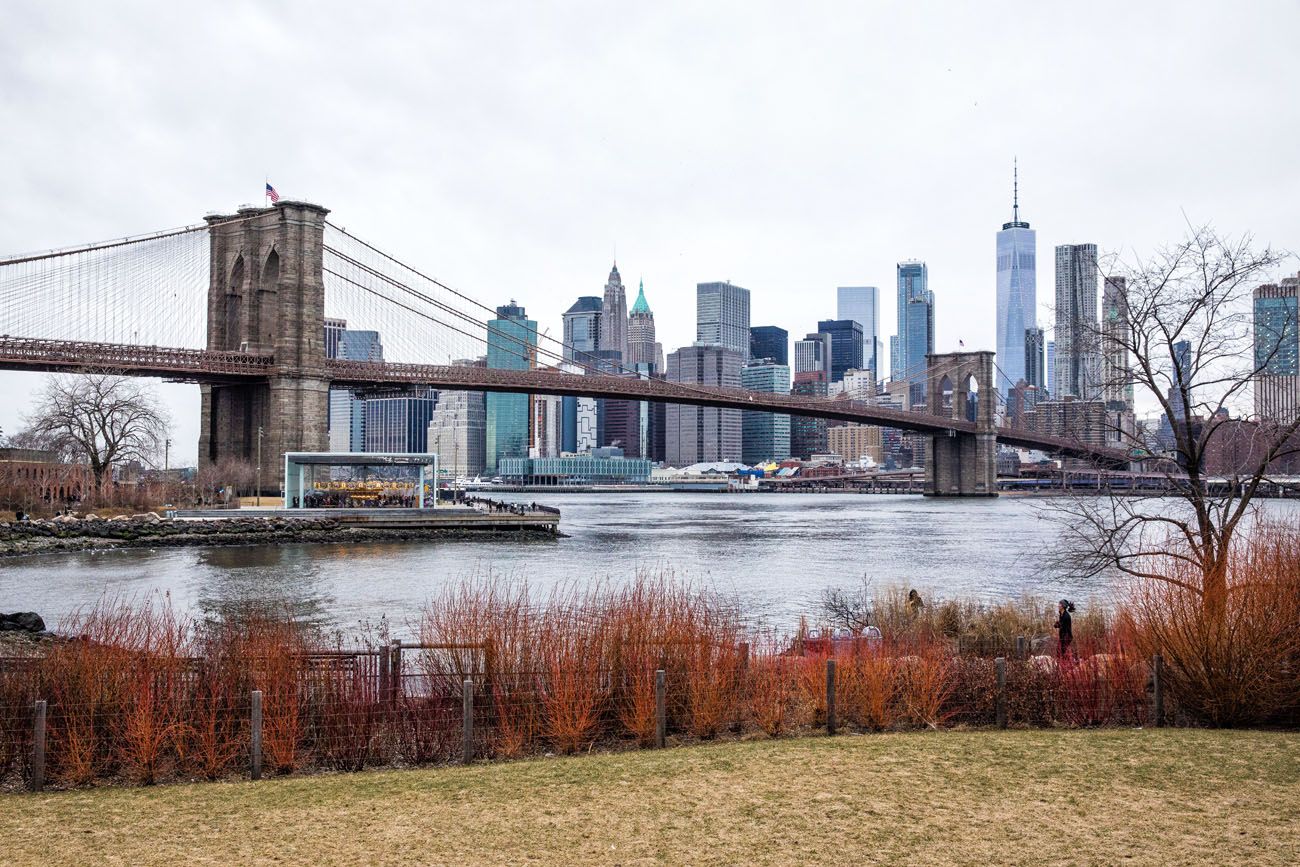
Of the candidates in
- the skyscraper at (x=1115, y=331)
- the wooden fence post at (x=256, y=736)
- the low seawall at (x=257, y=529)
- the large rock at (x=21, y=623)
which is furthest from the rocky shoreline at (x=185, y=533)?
the skyscraper at (x=1115, y=331)

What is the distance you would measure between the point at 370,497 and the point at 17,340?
20.4 metres

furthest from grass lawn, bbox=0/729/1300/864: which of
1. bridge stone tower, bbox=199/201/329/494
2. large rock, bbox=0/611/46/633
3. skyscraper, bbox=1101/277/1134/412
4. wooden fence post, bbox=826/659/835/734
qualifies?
bridge stone tower, bbox=199/201/329/494

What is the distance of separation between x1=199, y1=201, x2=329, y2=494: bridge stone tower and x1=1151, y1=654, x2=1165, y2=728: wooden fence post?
196 feet

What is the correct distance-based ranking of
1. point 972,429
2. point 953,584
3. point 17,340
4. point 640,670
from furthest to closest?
point 972,429 → point 17,340 → point 953,584 → point 640,670

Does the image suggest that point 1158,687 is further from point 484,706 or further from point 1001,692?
point 484,706

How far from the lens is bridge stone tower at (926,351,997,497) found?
403ft

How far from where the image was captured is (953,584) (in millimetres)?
32969

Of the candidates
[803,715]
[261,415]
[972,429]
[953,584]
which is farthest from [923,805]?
[972,429]

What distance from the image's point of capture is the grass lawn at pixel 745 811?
23.3 ft

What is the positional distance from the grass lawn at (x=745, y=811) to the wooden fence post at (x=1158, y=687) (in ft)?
3.54

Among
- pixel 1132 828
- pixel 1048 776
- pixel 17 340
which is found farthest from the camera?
pixel 17 340

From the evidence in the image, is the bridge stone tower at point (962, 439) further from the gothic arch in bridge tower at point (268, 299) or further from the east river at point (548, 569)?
the gothic arch in bridge tower at point (268, 299)

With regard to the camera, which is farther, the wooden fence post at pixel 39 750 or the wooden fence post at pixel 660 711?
the wooden fence post at pixel 660 711

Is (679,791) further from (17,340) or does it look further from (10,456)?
(10,456)
